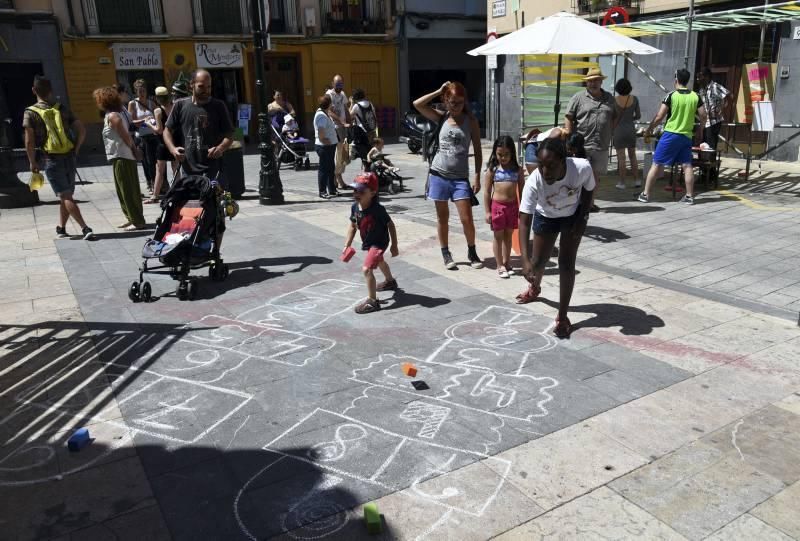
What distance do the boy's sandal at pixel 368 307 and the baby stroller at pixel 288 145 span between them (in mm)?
10436

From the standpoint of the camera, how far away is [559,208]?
16.3 feet

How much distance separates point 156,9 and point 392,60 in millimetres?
9012

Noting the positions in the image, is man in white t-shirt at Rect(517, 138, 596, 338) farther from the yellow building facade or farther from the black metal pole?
the yellow building facade

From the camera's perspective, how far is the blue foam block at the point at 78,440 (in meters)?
3.53

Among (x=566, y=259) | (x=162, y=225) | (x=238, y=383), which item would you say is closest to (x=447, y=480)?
(x=238, y=383)

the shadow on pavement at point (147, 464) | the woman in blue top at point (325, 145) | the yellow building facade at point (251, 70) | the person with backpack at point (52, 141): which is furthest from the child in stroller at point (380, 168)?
the yellow building facade at point (251, 70)

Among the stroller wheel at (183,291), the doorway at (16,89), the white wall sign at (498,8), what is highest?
the white wall sign at (498,8)

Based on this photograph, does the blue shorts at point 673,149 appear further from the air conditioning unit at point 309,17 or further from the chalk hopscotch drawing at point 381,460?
the air conditioning unit at point 309,17

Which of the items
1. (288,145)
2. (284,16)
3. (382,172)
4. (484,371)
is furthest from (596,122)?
(284,16)

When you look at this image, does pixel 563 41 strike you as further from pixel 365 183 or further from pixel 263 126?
pixel 263 126

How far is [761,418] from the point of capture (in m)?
3.79

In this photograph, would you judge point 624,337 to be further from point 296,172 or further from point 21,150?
point 21,150

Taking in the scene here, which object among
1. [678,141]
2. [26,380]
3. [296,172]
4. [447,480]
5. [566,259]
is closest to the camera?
[447,480]

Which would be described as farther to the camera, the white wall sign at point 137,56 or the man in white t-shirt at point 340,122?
the white wall sign at point 137,56
